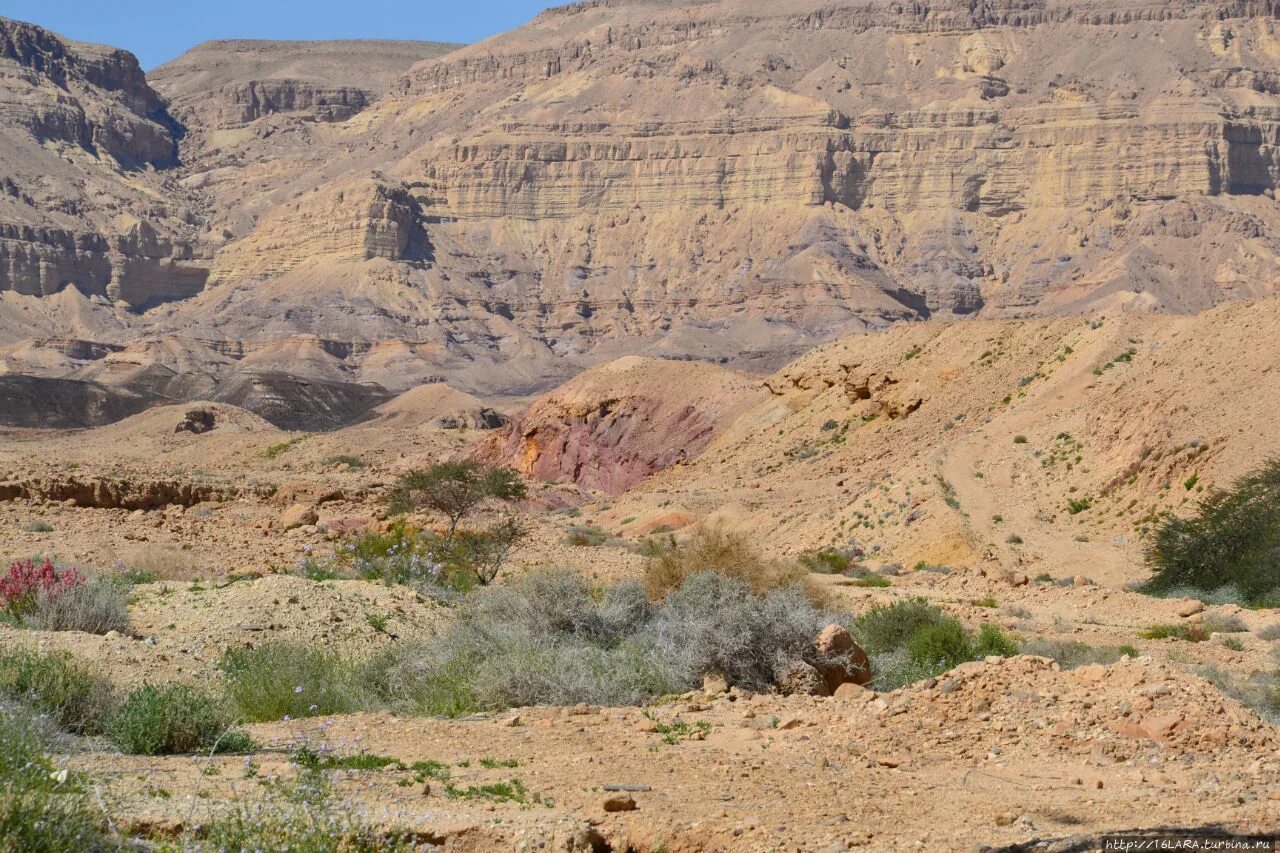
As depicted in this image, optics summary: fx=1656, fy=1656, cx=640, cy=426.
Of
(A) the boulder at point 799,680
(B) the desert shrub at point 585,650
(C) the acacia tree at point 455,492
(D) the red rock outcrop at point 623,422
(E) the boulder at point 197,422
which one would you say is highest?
(B) the desert shrub at point 585,650

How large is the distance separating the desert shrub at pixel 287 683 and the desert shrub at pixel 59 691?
1323 mm

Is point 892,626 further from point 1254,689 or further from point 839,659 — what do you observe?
point 1254,689

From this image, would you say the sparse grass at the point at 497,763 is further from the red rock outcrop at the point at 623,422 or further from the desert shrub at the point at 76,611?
the red rock outcrop at the point at 623,422

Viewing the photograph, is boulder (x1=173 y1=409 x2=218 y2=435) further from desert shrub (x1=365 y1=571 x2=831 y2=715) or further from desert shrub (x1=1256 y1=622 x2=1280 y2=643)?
desert shrub (x1=365 y1=571 x2=831 y2=715)

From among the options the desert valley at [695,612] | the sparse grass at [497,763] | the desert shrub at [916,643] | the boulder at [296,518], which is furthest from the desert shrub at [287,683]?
the boulder at [296,518]

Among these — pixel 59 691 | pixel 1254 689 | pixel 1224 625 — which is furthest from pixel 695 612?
pixel 1224 625

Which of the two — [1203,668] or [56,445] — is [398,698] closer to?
[1203,668]

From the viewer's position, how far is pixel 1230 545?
23.6 meters

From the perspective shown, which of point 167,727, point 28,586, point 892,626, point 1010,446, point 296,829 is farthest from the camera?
point 1010,446

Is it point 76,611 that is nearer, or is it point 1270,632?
point 76,611

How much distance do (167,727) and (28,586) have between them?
5343 millimetres

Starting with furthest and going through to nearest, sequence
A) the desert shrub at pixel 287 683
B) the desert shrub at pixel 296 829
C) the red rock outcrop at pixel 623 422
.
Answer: the red rock outcrop at pixel 623 422 → the desert shrub at pixel 287 683 → the desert shrub at pixel 296 829

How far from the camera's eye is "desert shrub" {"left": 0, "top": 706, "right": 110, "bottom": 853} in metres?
6.09

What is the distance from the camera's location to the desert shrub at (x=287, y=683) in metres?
11.4
